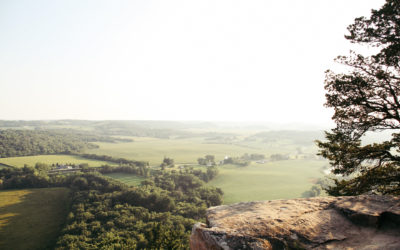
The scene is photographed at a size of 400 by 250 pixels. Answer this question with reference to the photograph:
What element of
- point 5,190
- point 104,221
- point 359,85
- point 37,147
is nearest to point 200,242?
point 359,85

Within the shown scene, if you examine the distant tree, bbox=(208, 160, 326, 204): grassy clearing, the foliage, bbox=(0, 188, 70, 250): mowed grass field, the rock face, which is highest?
the foliage

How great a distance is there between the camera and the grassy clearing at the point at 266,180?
7875 cm

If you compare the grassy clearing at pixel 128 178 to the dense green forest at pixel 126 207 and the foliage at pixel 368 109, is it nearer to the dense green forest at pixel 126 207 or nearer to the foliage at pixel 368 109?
the dense green forest at pixel 126 207

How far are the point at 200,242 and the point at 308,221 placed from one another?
4.62 meters

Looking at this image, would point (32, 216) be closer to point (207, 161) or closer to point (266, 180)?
point (266, 180)

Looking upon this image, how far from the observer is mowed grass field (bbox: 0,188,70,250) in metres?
47.6

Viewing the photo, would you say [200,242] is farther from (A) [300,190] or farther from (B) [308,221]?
(A) [300,190]

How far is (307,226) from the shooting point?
8.29m

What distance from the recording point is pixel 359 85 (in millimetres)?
13086

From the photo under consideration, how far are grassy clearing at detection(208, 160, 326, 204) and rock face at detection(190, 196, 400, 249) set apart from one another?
68.2 metres

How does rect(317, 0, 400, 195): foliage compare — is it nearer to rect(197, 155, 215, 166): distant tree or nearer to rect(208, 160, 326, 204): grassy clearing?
rect(208, 160, 326, 204): grassy clearing

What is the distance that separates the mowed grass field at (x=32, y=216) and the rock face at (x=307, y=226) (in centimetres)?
5611

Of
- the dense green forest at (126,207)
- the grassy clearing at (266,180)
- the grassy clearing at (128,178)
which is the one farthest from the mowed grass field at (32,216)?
the grassy clearing at (266,180)

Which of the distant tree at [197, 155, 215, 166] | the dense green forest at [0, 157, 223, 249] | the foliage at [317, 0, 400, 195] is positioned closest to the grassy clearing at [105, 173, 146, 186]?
the dense green forest at [0, 157, 223, 249]
